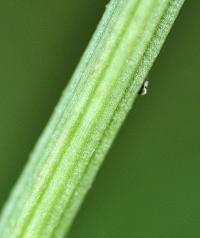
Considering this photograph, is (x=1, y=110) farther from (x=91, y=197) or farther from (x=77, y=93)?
(x=77, y=93)

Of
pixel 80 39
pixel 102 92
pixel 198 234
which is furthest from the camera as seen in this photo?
pixel 80 39

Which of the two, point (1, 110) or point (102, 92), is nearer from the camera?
point (102, 92)

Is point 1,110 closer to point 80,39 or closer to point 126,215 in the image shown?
point 80,39

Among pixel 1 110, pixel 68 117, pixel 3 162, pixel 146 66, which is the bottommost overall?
pixel 3 162

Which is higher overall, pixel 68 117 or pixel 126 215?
pixel 68 117

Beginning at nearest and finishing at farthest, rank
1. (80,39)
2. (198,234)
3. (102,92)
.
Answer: (102,92) < (198,234) < (80,39)

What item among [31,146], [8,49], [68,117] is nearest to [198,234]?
[31,146]

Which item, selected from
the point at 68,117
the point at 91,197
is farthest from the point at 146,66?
the point at 91,197
